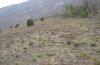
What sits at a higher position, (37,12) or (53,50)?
(37,12)

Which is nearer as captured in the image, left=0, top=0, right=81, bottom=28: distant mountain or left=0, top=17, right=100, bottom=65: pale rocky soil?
left=0, top=17, right=100, bottom=65: pale rocky soil

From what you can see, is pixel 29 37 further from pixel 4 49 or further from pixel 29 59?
pixel 29 59

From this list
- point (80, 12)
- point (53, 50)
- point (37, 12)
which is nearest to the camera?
point (53, 50)

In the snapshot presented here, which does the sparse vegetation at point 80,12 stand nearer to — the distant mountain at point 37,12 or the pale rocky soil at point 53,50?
the pale rocky soil at point 53,50

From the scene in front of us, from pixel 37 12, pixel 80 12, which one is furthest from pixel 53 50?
pixel 37 12

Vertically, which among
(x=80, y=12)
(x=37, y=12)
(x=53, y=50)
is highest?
(x=37, y=12)

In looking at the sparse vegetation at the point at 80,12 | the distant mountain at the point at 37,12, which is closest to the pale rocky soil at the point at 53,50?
the sparse vegetation at the point at 80,12

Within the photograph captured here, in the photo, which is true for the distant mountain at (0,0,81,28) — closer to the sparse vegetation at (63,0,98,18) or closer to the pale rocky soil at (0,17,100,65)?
the sparse vegetation at (63,0,98,18)

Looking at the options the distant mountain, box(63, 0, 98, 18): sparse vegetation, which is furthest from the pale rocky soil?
the distant mountain

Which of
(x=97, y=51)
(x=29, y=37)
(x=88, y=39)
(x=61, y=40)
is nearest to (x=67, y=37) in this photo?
(x=61, y=40)

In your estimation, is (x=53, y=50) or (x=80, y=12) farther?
(x=80, y=12)

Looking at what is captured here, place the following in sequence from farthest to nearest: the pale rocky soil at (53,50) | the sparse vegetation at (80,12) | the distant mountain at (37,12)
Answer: the distant mountain at (37,12) → the sparse vegetation at (80,12) → the pale rocky soil at (53,50)

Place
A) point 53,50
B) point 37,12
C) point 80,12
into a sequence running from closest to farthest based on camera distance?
point 53,50 < point 80,12 < point 37,12

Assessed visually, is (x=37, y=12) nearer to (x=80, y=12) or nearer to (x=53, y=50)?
(x=80, y=12)
